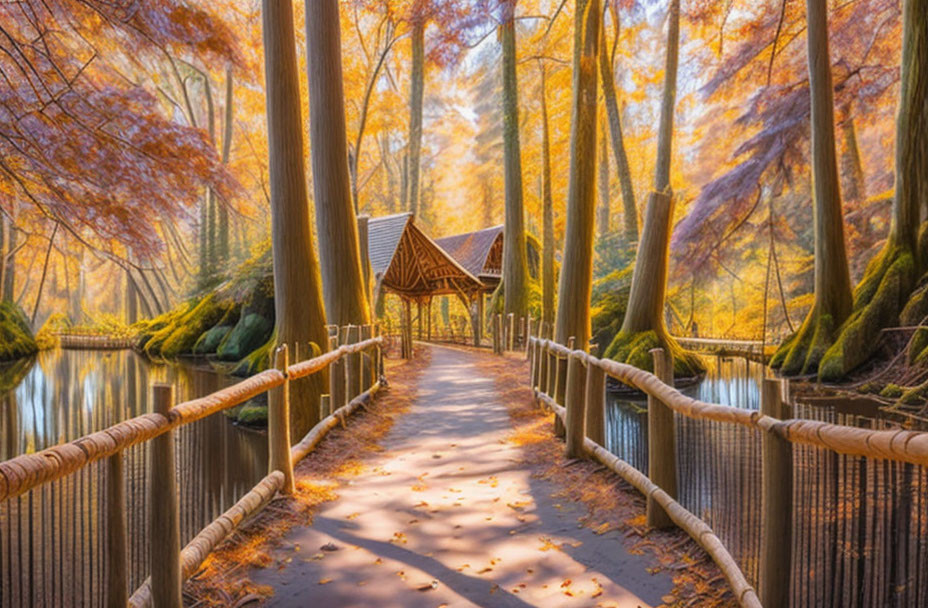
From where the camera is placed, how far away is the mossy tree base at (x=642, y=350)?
10.8 metres

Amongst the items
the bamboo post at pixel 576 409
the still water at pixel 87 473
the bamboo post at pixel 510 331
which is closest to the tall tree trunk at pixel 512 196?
the bamboo post at pixel 510 331

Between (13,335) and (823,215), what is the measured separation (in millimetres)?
22790

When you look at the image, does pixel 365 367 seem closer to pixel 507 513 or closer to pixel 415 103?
pixel 507 513

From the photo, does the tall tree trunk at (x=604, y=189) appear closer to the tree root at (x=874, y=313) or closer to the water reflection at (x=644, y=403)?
the water reflection at (x=644, y=403)

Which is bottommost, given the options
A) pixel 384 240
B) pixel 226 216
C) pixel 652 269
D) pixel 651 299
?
pixel 651 299

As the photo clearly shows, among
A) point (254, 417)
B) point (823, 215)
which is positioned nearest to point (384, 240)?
point (254, 417)

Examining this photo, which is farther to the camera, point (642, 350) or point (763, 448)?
point (642, 350)

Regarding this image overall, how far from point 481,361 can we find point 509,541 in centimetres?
1186

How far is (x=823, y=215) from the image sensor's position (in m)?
11.4

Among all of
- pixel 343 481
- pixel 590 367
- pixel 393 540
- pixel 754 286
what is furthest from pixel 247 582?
pixel 754 286

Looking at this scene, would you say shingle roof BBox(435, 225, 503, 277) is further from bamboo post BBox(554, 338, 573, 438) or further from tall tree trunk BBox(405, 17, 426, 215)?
bamboo post BBox(554, 338, 573, 438)

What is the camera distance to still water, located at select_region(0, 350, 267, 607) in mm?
3154

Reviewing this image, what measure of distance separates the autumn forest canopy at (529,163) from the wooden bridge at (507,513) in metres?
2.69

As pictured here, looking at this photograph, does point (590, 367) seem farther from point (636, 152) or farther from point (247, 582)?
point (636, 152)
